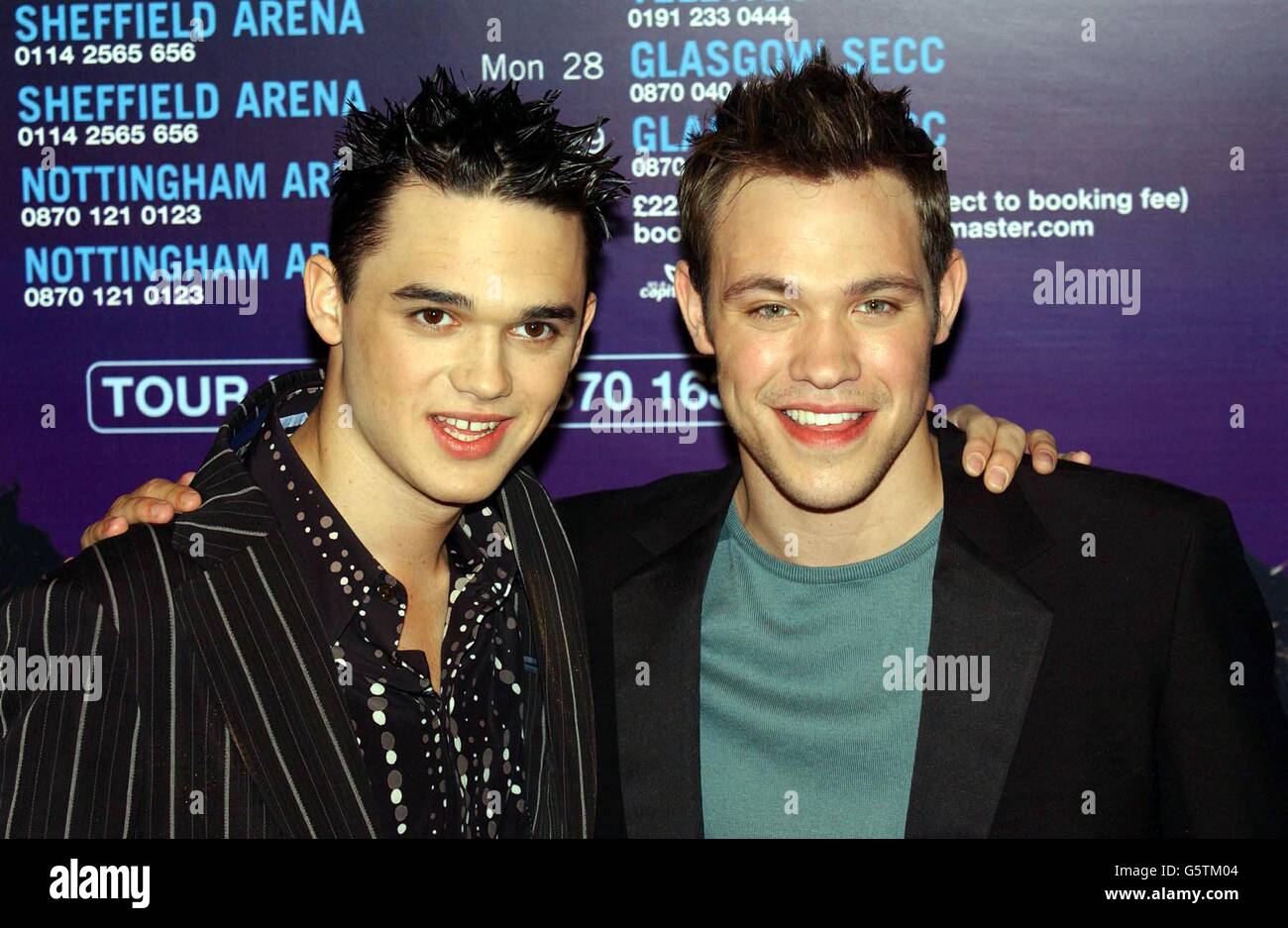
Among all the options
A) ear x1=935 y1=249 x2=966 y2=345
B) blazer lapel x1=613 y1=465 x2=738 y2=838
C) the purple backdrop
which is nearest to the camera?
blazer lapel x1=613 y1=465 x2=738 y2=838

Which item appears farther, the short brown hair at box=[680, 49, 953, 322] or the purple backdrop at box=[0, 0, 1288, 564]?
the purple backdrop at box=[0, 0, 1288, 564]

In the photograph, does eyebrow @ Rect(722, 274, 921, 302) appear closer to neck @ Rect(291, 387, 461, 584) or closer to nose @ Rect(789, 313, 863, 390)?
nose @ Rect(789, 313, 863, 390)

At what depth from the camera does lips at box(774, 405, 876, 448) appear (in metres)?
2.43

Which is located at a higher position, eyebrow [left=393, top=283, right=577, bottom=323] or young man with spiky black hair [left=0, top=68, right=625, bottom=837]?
eyebrow [left=393, top=283, right=577, bottom=323]

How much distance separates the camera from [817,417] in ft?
8.04

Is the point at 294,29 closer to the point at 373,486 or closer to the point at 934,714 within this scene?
the point at 373,486

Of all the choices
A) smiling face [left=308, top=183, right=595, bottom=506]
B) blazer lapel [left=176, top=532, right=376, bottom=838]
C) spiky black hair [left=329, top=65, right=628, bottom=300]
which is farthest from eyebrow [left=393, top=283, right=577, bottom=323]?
blazer lapel [left=176, top=532, right=376, bottom=838]

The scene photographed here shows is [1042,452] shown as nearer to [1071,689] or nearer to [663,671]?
[1071,689]

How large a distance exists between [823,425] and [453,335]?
798mm

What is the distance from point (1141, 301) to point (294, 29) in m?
2.65

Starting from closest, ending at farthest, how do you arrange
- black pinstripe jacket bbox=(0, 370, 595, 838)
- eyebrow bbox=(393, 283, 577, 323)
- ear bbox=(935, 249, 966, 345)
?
black pinstripe jacket bbox=(0, 370, 595, 838) < eyebrow bbox=(393, 283, 577, 323) < ear bbox=(935, 249, 966, 345)

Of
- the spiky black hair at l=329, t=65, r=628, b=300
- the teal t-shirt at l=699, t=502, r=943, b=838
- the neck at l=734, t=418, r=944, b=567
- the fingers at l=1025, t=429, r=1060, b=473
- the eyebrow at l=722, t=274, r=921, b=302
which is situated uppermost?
the spiky black hair at l=329, t=65, r=628, b=300

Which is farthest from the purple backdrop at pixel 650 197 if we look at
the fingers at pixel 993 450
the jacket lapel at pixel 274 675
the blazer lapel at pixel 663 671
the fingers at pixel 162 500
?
the jacket lapel at pixel 274 675
